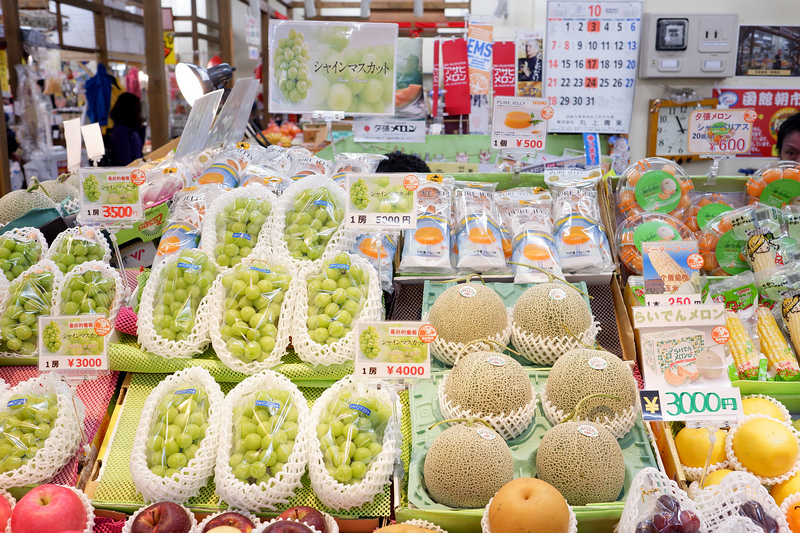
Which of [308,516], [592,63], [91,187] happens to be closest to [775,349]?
[308,516]

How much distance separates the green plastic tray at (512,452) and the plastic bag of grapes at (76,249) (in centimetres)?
143

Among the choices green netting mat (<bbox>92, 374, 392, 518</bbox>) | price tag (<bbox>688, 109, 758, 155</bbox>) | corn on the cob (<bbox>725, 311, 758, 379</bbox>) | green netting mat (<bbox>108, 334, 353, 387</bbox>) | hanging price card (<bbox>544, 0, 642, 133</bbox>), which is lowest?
green netting mat (<bbox>92, 374, 392, 518</bbox>)

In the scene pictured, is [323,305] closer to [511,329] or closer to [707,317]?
[511,329]

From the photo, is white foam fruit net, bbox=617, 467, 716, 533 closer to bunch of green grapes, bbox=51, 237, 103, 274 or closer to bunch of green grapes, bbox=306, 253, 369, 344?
bunch of green grapes, bbox=306, 253, 369, 344

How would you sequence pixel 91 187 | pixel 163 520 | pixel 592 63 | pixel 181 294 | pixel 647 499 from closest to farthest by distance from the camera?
1. pixel 647 499
2. pixel 163 520
3. pixel 181 294
4. pixel 91 187
5. pixel 592 63

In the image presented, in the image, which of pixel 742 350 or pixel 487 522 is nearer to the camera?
pixel 487 522

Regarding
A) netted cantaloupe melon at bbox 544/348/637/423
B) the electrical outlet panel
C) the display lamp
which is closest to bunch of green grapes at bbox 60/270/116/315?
the display lamp

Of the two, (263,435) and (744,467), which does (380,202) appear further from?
(744,467)

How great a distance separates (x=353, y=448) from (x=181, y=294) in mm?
876

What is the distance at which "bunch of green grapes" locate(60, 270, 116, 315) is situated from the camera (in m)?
2.07

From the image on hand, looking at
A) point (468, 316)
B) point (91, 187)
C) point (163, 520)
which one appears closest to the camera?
point (163, 520)

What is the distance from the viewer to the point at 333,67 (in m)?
2.79

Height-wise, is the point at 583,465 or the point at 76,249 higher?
the point at 76,249

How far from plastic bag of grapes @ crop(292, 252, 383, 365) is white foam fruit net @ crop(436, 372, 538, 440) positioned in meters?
0.37
